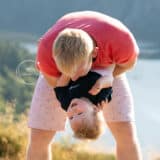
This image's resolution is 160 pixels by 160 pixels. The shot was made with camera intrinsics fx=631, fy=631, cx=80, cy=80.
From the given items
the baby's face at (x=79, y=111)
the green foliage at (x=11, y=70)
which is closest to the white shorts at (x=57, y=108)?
the baby's face at (x=79, y=111)

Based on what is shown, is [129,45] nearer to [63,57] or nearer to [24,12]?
[63,57]

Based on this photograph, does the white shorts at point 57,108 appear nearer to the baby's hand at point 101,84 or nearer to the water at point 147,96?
the baby's hand at point 101,84

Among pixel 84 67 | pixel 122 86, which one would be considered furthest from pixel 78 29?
pixel 122 86

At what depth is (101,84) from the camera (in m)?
2.12

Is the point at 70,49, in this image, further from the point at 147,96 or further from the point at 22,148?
the point at 147,96

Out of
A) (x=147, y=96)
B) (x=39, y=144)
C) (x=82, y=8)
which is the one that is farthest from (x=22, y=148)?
A: (x=82, y=8)

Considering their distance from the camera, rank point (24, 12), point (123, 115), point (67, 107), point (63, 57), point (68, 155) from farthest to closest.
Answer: point (24, 12) < point (68, 155) < point (123, 115) < point (67, 107) < point (63, 57)

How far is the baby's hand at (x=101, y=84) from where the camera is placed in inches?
82.5

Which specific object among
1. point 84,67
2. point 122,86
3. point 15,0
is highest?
point 84,67

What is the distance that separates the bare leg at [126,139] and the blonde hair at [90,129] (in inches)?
14.9

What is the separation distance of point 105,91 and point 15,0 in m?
18.4

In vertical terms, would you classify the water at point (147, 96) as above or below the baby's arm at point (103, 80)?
below

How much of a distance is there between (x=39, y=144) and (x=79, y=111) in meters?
0.46

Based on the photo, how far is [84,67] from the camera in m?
2.04
